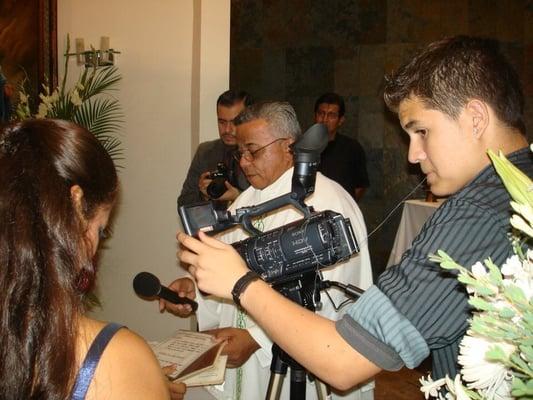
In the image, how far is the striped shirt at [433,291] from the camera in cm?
95

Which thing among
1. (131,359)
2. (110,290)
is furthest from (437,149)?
(110,290)

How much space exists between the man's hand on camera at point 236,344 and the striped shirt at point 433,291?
94cm

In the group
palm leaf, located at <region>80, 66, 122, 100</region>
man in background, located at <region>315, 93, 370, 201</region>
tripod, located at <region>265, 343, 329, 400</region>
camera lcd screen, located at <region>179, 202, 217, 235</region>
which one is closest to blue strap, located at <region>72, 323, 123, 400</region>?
camera lcd screen, located at <region>179, 202, 217, 235</region>

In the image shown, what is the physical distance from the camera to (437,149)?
1103 millimetres

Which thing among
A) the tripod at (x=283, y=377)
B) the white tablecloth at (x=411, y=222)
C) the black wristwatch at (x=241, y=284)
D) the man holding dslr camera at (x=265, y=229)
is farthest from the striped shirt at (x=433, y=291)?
the white tablecloth at (x=411, y=222)

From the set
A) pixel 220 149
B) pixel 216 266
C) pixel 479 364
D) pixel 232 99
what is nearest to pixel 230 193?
pixel 220 149

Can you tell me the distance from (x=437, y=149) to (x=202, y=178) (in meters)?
2.02

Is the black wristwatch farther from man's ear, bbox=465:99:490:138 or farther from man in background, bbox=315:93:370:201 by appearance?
man in background, bbox=315:93:370:201

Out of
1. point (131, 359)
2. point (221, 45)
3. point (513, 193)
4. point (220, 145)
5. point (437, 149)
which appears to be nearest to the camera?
point (513, 193)

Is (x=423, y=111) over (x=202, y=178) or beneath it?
over

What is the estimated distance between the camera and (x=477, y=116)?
1.08 meters

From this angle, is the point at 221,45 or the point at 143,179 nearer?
the point at 221,45

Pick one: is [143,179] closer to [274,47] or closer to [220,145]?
[220,145]

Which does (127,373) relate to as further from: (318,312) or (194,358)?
(318,312)
